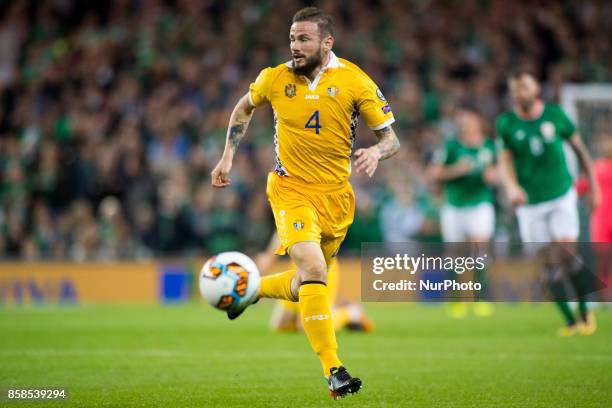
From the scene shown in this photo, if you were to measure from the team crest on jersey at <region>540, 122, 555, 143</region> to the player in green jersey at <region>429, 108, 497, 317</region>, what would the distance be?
12.1 feet

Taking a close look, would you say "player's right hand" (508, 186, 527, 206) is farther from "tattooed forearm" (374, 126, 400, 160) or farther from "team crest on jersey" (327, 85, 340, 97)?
"team crest on jersey" (327, 85, 340, 97)

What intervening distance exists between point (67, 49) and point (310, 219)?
16291 millimetres

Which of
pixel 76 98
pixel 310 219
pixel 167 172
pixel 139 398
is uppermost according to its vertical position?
pixel 76 98

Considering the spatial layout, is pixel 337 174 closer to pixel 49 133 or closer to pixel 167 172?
pixel 167 172

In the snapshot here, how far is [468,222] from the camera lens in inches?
600

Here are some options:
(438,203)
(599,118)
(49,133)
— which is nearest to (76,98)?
(49,133)

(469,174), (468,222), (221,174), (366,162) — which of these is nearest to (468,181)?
(469,174)

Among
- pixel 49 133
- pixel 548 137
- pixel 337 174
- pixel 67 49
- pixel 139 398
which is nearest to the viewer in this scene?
pixel 139 398

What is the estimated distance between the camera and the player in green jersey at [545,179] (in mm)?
11117

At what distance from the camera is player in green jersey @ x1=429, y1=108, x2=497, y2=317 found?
49.2 feet

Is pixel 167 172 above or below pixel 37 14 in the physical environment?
below

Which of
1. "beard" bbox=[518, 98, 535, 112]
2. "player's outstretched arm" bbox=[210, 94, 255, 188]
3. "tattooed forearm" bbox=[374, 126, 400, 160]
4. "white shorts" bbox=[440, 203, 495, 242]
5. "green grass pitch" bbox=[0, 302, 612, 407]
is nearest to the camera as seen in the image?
"green grass pitch" bbox=[0, 302, 612, 407]

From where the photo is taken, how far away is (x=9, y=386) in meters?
7.08

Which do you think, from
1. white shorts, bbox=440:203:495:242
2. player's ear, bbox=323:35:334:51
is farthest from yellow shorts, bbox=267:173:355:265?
white shorts, bbox=440:203:495:242
